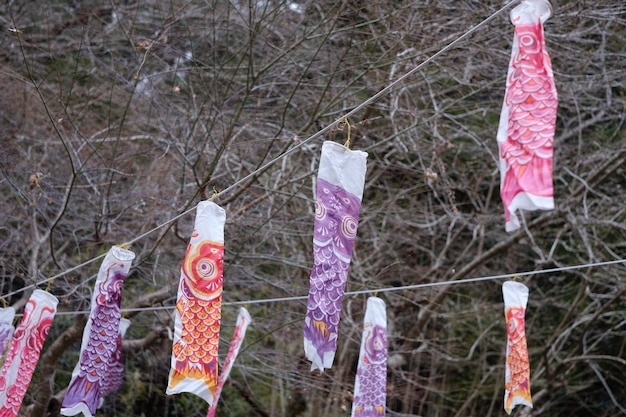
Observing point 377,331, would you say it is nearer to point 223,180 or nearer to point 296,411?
point 223,180

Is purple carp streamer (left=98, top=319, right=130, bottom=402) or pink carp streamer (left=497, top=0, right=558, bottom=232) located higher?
pink carp streamer (left=497, top=0, right=558, bottom=232)

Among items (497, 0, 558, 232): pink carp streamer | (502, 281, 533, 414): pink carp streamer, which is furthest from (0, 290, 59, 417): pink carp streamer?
(497, 0, 558, 232): pink carp streamer

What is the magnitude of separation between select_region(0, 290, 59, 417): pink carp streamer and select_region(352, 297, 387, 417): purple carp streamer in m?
1.71

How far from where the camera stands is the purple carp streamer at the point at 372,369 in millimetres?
4184

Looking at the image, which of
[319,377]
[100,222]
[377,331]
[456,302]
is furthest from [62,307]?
[456,302]

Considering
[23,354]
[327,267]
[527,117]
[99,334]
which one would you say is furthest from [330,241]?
[23,354]

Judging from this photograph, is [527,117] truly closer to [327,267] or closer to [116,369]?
[327,267]

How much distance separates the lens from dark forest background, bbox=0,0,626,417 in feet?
16.8

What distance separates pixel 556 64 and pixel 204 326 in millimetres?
4465

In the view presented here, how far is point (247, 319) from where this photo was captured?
4.61 meters

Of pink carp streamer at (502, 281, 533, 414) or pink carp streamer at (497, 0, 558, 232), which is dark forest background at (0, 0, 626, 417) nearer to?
pink carp streamer at (502, 281, 533, 414)

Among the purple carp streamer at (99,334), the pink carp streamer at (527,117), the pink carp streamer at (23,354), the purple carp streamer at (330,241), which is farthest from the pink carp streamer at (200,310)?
the pink carp streamer at (527,117)

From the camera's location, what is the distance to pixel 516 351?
3992 mm

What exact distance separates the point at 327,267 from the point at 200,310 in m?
0.62
